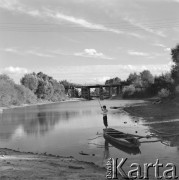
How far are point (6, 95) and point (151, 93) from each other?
2885 inches

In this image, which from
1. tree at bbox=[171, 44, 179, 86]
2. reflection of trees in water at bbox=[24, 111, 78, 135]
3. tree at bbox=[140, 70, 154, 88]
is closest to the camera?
reflection of trees in water at bbox=[24, 111, 78, 135]

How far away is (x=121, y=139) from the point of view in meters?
26.4

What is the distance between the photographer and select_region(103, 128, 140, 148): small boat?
2472 cm

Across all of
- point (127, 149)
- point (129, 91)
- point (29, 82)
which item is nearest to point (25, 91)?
point (29, 82)

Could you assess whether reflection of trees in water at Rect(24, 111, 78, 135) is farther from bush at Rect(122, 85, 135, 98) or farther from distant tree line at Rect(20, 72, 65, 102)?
bush at Rect(122, 85, 135, 98)

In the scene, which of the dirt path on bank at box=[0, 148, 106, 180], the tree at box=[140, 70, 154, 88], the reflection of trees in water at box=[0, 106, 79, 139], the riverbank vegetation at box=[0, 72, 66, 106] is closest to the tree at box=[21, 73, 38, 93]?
the riverbank vegetation at box=[0, 72, 66, 106]

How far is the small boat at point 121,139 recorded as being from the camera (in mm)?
24719

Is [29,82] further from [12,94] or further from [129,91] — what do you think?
[129,91]

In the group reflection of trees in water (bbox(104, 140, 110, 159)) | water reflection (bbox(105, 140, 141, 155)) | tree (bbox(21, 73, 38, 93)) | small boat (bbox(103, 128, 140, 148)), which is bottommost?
reflection of trees in water (bbox(104, 140, 110, 159))

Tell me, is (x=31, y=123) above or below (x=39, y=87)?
below

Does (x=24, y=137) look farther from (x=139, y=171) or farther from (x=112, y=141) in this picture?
(x=139, y=171)

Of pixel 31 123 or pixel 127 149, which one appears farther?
pixel 31 123

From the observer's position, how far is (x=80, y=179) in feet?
46.0

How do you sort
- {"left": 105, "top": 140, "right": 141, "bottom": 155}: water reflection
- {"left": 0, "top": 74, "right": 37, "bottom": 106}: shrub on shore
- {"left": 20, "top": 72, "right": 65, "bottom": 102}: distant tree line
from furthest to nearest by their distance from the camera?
{"left": 20, "top": 72, "right": 65, "bottom": 102}: distant tree line, {"left": 0, "top": 74, "right": 37, "bottom": 106}: shrub on shore, {"left": 105, "top": 140, "right": 141, "bottom": 155}: water reflection
